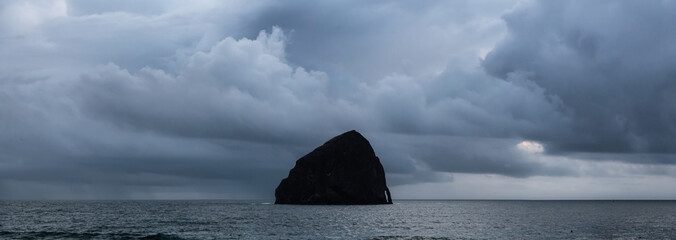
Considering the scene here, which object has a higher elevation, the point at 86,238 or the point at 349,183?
the point at 349,183

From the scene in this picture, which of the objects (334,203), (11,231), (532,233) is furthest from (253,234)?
(334,203)

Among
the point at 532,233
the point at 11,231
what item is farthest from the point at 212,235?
the point at 532,233

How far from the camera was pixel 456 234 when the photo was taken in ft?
249

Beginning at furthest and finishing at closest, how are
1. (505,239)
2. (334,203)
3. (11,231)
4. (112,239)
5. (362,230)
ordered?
1. (334,203)
2. (362,230)
3. (11,231)
4. (505,239)
5. (112,239)

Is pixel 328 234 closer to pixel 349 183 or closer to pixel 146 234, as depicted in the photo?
pixel 146 234

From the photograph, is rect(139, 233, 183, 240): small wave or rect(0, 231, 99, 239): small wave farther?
rect(0, 231, 99, 239): small wave

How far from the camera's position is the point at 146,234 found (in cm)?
6975

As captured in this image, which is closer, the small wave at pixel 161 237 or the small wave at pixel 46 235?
the small wave at pixel 161 237

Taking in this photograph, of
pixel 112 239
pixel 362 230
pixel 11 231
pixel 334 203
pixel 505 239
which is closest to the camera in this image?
pixel 112 239

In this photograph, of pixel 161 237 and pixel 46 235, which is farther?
pixel 46 235

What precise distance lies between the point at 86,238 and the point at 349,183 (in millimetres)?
137915

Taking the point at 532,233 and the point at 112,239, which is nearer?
the point at 112,239

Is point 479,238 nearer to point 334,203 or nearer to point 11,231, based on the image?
point 11,231

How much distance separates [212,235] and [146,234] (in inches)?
329
